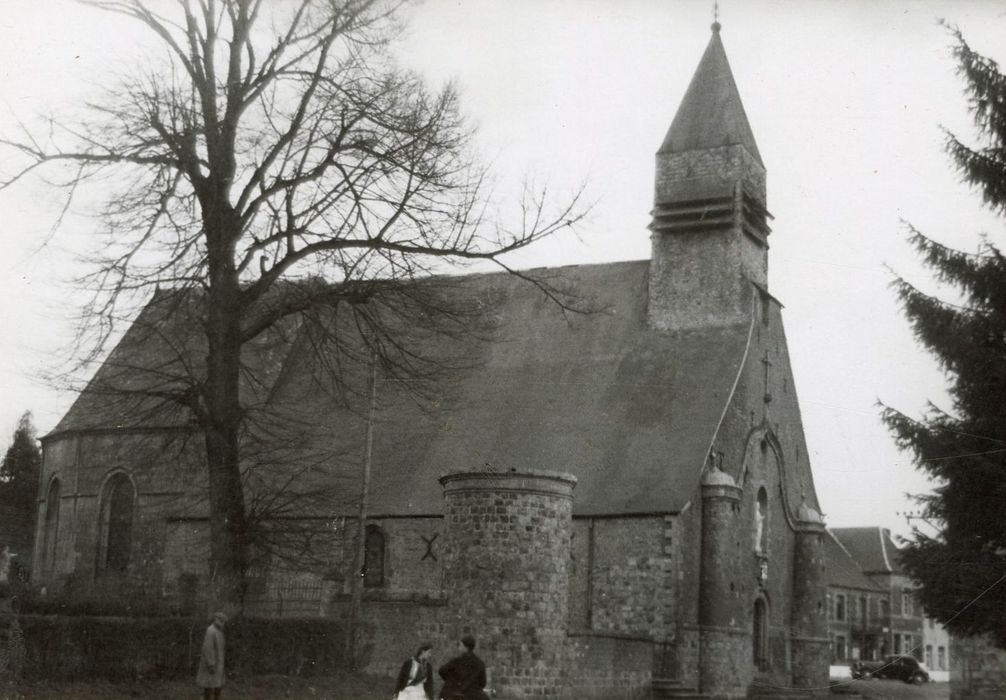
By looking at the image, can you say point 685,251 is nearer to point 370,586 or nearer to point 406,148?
point 370,586

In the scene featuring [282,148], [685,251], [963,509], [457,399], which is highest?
[685,251]

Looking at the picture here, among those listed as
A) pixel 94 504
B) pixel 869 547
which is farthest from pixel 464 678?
pixel 869 547

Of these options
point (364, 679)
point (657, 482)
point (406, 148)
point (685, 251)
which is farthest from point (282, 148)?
point (685, 251)

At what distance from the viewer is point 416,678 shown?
15672 mm

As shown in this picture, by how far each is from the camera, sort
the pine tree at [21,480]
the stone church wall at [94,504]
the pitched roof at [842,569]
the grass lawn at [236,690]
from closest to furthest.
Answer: the grass lawn at [236,690] < the stone church wall at [94,504] < the pine tree at [21,480] < the pitched roof at [842,569]

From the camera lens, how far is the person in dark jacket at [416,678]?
15.6 metres

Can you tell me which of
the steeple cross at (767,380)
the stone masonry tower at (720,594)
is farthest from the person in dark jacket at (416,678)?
the steeple cross at (767,380)

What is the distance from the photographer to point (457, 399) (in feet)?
108

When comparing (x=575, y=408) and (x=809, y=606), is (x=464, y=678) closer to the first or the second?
(x=575, y=408)

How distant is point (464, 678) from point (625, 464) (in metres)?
15.3

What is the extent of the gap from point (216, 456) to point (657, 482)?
13.1 meters

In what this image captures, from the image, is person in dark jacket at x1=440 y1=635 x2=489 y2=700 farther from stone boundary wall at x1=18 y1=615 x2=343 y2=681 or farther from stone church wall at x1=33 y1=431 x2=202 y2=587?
stone church wall at x1=33 y1=431 x2=202 y2=587

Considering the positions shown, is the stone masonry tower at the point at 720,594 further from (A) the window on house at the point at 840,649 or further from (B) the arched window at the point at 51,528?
(A) the window on house at the point at 840,649

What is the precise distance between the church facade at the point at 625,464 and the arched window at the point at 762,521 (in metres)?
0.05
